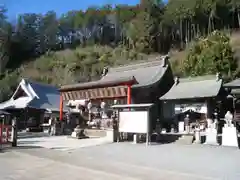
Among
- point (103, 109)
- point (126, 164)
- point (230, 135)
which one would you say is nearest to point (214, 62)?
point (103, 109)

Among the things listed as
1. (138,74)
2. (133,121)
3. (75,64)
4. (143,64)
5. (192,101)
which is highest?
(75,64)

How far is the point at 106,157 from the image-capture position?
40.9 feet

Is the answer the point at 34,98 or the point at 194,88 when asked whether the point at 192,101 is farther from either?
the point at 34,98

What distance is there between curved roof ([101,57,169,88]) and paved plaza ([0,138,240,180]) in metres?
11.7

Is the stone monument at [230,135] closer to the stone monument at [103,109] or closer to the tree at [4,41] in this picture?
the stone monument at [103,109]

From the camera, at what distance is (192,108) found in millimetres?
24469

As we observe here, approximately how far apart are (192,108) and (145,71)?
6079mm

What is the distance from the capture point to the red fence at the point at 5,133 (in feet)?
51.7

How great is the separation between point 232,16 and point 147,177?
54.6 metres

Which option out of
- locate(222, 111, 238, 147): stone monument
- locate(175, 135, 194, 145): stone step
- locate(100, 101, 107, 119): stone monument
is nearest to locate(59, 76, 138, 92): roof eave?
locate(100, 101, 107, 119): stone monument

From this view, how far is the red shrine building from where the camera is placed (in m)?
23.7

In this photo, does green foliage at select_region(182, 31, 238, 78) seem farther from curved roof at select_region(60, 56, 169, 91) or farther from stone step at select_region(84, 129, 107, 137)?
stone step at select_region(84, 129, 107, 137)

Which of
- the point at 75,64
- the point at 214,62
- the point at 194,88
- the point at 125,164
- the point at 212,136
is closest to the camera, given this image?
the point at 125,164

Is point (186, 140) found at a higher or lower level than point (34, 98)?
lower
